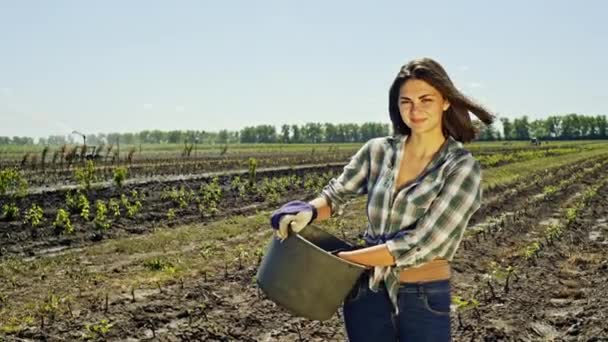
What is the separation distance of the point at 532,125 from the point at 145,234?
320 feet

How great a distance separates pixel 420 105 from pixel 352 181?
0.36m

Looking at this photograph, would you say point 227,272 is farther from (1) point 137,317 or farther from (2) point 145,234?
(2) point 145,234

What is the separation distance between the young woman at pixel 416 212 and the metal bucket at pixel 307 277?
5 cm

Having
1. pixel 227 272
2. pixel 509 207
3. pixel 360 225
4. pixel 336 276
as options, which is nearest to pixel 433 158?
pixel 336 276

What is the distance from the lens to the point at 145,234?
29.7ft

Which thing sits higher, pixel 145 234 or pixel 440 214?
pixel 440 214

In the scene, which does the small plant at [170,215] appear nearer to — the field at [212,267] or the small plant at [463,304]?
the field at [212,267]

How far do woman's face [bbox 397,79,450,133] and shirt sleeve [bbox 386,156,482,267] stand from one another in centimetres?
17

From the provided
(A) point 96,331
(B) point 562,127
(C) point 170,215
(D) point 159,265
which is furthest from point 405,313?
(B) point 562,127

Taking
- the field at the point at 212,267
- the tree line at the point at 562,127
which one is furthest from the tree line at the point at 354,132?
the field at the point at 212,267

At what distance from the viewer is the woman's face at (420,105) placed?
1843 millimetres

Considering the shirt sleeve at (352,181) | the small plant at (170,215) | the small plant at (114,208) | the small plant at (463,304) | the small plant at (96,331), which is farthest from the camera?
the small plant at (170,215)

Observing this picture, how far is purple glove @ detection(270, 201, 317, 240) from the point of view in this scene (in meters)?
1.88

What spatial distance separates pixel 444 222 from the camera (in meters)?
1.75
